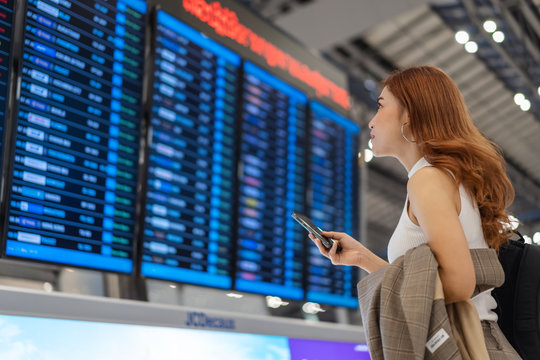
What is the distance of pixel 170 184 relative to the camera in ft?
9.70

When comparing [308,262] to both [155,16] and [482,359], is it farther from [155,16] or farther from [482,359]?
[482,359]

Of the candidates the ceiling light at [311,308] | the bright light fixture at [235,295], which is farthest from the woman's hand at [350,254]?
the ceiling light at [311,308]

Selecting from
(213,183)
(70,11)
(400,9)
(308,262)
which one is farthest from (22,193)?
(400,9)

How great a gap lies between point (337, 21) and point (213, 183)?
5065mm

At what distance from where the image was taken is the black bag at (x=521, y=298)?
5.63 feet

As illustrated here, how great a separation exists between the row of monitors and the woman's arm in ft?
4.87

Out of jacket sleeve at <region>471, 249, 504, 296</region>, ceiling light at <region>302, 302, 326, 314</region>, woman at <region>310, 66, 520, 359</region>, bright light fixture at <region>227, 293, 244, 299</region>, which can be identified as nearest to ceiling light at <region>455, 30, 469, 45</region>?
ceiling light at <region>302, 302, 326, 314</region>

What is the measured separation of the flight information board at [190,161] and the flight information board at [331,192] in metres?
0.78

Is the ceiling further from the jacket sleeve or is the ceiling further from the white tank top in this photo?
the jacket sleeve

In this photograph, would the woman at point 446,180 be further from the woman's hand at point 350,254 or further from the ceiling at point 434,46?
the ceiling at point 434,46

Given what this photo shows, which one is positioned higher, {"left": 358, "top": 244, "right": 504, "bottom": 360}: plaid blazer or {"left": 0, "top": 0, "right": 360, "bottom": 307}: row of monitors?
{"left": 0, "top": 0, "right": 360, "bottom": 307}: row of monitors

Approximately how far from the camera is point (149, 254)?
276 centimetres

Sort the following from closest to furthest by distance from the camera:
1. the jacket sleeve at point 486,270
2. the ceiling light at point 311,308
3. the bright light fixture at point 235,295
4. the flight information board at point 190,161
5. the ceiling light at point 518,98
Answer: the jacket sleeve at point 486,270
the flight information board at point 190,161
the bright light fixture at point 235,295
the ceiling light at point 311,308
the ceiling light at point 518,98

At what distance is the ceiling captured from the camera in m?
7.73
